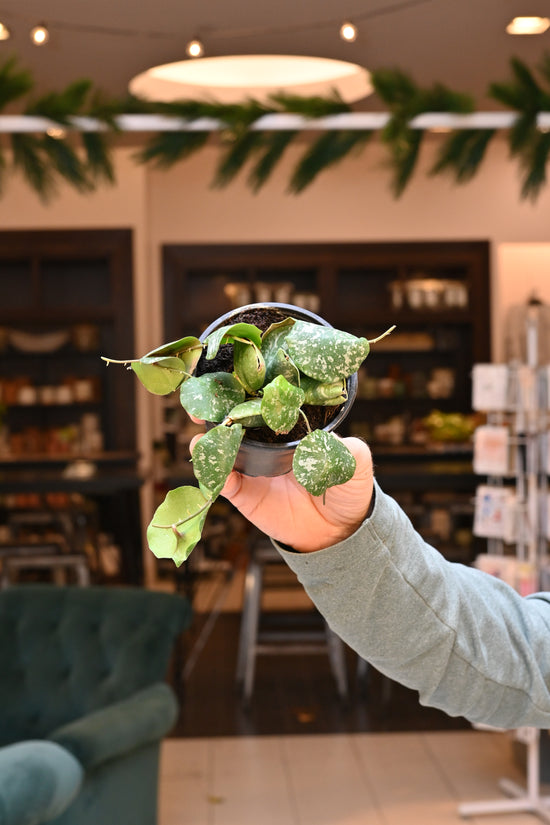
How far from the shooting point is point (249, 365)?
0.73 metres

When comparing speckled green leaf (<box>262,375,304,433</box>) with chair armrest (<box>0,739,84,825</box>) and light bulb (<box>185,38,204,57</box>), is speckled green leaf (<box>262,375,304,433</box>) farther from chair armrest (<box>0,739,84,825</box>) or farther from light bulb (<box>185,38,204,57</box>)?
light bulb (<box>185,38,204,57</box>)

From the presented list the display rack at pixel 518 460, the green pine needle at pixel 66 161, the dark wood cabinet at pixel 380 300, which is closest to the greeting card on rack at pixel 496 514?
the display rack at pixel 518 460

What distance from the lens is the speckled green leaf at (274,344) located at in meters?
0.74

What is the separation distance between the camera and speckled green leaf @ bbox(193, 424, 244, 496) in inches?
26.9

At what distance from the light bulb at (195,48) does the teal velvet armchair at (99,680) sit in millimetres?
2587

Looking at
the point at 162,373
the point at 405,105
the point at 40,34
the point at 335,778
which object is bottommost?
the point at 335,778

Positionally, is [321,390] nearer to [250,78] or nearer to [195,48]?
[195,48]

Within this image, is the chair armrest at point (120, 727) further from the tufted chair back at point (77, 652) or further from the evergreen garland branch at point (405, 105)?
the evergreen garland branch at point (405, 105)

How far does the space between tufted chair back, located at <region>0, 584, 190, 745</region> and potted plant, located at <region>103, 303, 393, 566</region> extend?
2.39m

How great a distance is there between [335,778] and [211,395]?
11.8ft

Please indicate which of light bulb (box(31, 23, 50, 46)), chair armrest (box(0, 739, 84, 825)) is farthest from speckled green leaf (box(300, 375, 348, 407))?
light bulb (box(31, 23, 50, 46))

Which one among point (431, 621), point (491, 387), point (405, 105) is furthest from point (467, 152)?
point (431, 621)

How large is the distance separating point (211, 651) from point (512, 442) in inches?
112

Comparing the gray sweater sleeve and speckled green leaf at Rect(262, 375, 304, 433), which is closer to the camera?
speckled green leaf at Rect(262, 375, 304, 433)
